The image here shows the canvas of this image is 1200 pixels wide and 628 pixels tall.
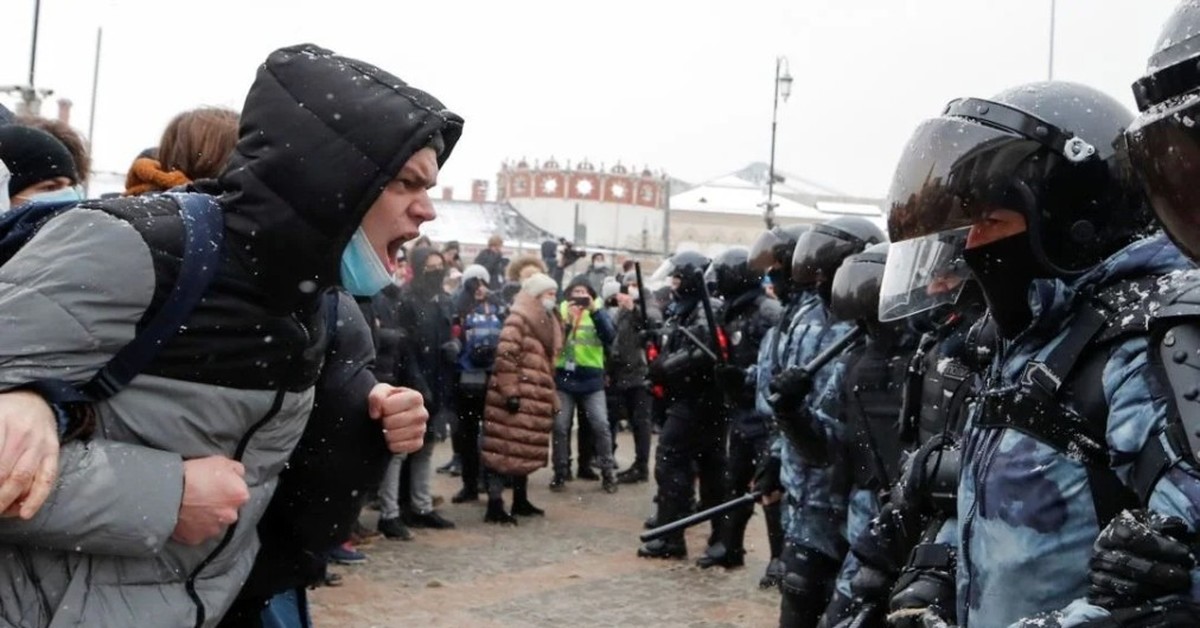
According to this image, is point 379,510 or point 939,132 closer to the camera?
point 939,132

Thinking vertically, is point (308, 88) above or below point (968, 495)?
above

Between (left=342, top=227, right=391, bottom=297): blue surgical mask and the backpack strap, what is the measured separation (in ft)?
0.78

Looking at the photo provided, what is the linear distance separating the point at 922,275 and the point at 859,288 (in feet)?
6.56

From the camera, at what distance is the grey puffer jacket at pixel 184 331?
6.08 feet

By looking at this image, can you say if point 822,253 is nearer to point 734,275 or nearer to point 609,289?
point 734,275

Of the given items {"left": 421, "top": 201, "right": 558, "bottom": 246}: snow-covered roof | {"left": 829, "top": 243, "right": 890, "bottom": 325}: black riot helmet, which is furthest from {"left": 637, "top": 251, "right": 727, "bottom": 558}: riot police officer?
{"left": 421, "top": 201, "right": 558, "bottom": 246}: snow-covered roof

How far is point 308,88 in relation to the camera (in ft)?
6.76

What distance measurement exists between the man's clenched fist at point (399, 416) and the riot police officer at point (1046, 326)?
110cm

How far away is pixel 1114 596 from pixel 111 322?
1.56 m

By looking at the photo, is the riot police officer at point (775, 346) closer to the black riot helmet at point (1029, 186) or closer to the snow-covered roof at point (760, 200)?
the black riot helmet at point (1029, 186)

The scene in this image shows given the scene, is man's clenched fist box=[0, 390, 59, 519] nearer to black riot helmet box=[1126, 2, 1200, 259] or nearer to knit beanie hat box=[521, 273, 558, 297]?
black riot helmet box=[1126, 2, 1200, 259]

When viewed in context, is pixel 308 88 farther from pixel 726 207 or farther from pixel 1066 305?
pixel 726 207

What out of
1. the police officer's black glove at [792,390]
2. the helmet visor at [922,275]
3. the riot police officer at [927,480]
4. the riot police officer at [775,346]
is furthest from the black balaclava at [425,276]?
the helmet visor at [922,275]

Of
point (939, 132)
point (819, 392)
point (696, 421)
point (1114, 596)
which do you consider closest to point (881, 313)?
point (939, 132)
